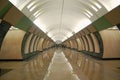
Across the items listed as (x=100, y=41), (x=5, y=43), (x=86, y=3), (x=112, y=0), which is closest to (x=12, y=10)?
(x=112, y=0)

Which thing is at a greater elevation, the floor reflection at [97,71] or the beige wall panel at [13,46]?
the beige wall panel at [13,46]

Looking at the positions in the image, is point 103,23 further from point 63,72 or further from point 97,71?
point 63,72

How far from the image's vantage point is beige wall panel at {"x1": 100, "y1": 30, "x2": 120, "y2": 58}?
19.0 m

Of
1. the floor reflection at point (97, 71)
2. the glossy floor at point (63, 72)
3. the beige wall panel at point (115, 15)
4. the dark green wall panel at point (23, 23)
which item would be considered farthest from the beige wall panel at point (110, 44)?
the dark green wall panel at point (23, 23)

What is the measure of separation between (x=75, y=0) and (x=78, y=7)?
2.24 meters

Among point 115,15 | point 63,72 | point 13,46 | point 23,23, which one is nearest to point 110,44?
point 115,15

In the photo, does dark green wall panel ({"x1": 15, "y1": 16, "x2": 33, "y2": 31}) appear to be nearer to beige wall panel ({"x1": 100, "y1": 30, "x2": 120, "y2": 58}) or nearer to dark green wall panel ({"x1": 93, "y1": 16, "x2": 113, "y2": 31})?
dark green wall panel ({"x1": 93, "y1": 16, "x2": 113, "y2": 31})

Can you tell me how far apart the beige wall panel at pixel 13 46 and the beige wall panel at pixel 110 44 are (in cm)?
662

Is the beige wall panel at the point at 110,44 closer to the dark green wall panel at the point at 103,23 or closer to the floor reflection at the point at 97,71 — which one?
the dark green wall panel at the point at 103,23

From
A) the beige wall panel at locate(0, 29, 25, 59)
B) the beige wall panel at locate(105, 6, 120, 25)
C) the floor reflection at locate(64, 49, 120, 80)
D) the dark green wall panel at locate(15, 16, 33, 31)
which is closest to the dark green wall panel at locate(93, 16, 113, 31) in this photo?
the beige wall panel at locate(105, 6, 120, 25)

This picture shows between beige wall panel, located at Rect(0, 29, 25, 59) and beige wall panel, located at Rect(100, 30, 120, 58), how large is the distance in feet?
21.7

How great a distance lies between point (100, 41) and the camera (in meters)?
19.2

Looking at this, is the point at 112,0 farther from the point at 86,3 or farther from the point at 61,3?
the point at 61,3

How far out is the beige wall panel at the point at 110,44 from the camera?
19.0m
